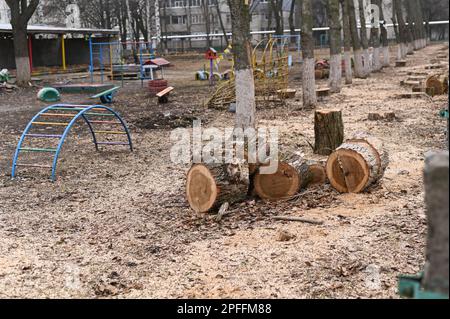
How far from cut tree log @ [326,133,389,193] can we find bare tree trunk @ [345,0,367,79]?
16.3 metres

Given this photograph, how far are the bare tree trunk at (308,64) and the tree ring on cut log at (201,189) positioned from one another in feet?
28.2

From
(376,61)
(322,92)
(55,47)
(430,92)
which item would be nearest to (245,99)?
(322,92)

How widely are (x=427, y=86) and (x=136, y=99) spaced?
8.40 metres

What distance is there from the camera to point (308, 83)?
1465cm

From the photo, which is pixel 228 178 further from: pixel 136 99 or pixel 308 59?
pixel 136 99

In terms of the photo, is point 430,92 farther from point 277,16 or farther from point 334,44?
point 277,16

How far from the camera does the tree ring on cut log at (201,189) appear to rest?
6.41 m

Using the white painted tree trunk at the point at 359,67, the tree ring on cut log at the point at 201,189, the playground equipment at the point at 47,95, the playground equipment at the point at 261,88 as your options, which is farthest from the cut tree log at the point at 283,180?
the white painted tree trunk at the point at 359,67

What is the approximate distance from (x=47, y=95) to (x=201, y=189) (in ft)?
43.9

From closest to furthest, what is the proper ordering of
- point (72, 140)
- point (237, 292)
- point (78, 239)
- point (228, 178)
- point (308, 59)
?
point (237, 292), point (78, 239), point (228, 178), point (72, 140), point (308, 59)

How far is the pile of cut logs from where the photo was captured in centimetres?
645

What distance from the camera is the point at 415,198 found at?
6.53 metres

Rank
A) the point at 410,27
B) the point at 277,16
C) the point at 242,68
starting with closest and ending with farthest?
the point at 242,68 < the point at 277,16 < the point at 410,27

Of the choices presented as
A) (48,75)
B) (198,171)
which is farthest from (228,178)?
(48,75)
